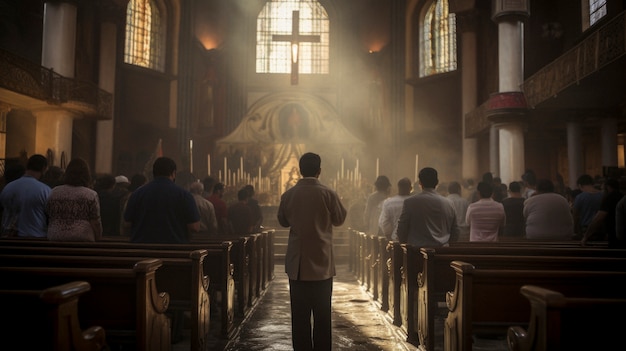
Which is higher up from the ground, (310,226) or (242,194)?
(242,194)

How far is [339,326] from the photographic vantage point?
667cm

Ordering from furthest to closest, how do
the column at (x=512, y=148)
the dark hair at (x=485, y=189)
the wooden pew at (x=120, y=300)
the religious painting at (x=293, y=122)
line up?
1. the religious painting at (x=293, y=122)
2. the column at (x=512, y=148)
3. the dark hair at (x=485, y=189)
4. the wooden pew at (x=120, y=300)

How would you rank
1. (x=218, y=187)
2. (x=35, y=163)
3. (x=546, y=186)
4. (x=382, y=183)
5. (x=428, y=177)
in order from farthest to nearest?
1. (x=382, y=183)
2. (x=218, y=187)
3. (x=546, y=186)
4. (x=35, y=163)
5. (x=428, y=177)

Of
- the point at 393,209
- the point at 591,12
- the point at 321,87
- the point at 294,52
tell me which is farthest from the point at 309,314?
the point at 321,87

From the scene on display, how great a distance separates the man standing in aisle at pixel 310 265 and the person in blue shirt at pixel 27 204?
3141 mm

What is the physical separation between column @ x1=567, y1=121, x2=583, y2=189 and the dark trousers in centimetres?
1284

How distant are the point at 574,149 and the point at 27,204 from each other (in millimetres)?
13636

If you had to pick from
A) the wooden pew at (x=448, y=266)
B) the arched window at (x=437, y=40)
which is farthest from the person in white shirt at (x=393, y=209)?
the arched window at (x=437, y=40)

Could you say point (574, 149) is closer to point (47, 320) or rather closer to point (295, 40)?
point (295, 40)

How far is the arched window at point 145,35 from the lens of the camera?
21469 millimetres

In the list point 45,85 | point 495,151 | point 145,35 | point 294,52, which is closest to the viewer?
point 45,85

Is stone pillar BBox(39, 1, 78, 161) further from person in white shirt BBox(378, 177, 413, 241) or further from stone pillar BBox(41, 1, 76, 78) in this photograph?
person in white shirt BBox(378, 177, 413, 241)

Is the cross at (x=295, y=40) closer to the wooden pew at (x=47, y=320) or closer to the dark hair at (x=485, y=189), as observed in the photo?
the dark hair at (x=485, y=189)

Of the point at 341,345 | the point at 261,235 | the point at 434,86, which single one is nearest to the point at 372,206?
the point at 261,235
